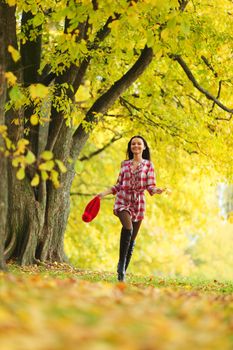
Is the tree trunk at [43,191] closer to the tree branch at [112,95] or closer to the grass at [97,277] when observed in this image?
the tree branch at [112,95]

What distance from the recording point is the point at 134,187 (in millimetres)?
9438

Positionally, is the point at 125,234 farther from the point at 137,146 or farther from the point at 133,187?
the point at 137,146

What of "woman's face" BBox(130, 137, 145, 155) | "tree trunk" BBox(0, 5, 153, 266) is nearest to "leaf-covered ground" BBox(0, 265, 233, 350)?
"woman's face" BBox(130, 137, 145, 155)

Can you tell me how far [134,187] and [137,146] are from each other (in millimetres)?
585

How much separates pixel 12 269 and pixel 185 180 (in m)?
11.9

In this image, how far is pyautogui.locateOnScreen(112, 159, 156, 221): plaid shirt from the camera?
939cm

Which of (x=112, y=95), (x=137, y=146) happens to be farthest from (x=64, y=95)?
(x=137, y=146)

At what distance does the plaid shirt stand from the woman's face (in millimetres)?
171

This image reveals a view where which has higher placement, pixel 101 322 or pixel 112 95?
pixel 112 95

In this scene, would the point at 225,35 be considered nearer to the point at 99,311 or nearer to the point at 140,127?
the point at 140,127

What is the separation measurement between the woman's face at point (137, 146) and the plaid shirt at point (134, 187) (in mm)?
171

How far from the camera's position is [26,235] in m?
11.8

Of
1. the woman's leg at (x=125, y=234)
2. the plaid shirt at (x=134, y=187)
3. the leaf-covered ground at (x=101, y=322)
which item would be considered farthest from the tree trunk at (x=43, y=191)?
the leaf-covered ground at (x=101, y=322)

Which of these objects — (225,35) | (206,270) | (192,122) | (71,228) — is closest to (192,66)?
(192,122)
